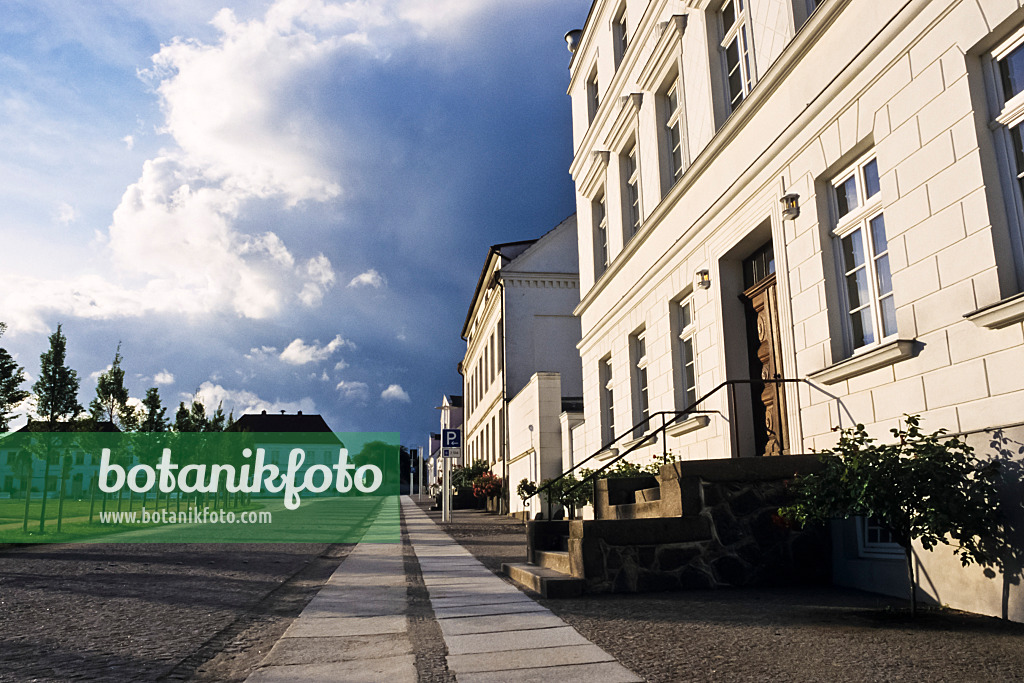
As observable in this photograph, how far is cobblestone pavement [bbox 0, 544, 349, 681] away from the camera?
475 cm

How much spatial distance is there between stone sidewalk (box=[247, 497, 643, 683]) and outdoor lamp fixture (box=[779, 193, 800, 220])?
5.02 meters

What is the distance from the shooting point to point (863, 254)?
7.49 meters

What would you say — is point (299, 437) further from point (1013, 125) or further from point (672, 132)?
point (1013, 125)

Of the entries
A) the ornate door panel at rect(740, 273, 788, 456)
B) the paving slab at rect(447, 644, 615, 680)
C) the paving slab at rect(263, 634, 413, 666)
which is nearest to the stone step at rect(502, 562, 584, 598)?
the paving slab at rect(263, 634, 413, 666)

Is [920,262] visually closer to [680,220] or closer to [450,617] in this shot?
[450,617]

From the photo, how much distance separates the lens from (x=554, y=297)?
31203mm

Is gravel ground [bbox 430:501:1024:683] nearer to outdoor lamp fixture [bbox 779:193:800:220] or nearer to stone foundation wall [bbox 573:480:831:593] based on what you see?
stone foundation wall [bbox 573:480:831:593]

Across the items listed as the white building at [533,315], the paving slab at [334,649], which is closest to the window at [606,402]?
the paving slab at [334,649]

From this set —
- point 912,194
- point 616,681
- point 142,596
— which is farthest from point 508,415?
point 616,681

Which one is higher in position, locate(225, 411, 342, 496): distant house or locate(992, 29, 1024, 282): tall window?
locate(225, 411, 342, 496): distant house

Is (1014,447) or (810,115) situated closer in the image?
(1014,447)

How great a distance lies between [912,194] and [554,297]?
24.9 meters

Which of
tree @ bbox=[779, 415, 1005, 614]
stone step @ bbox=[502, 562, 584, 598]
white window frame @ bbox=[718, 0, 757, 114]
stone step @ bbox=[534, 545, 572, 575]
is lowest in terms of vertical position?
stone step @ bbox=[502, 562, 584, 598]

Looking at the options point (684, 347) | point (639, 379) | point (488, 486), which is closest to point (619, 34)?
point (639, 379)
